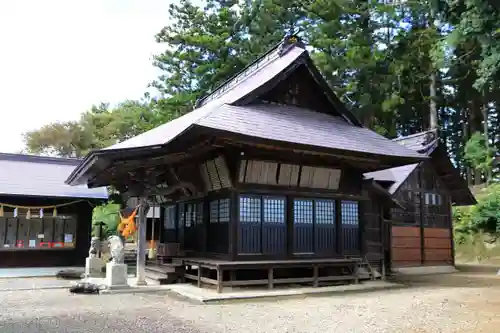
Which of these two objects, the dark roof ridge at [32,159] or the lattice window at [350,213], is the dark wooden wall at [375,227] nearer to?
the lattice window at [350,213]

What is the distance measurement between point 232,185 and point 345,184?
13.4 feet

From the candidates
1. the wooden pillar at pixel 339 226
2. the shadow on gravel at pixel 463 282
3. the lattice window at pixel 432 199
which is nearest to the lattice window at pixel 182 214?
the wooden pillar at pixel 339 226

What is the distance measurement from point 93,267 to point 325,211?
25.4ft

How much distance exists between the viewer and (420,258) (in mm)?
19891

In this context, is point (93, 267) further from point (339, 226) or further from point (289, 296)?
point (339, 226)

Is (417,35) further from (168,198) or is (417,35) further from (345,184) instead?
(168,198)

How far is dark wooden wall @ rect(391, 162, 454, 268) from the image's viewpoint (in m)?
19.4

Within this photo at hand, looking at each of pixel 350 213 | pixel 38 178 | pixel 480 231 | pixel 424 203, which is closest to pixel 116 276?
pixel 350 213

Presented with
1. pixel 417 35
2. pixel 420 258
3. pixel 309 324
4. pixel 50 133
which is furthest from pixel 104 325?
pixel 50 133

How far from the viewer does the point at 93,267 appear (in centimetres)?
1462

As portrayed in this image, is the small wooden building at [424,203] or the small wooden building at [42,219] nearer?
the small wooden building at [42,219]

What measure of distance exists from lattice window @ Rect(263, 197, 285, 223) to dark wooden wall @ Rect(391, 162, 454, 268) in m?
8.33

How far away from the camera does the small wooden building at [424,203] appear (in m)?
19.4

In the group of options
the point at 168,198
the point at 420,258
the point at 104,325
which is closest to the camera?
the point at 104,325
